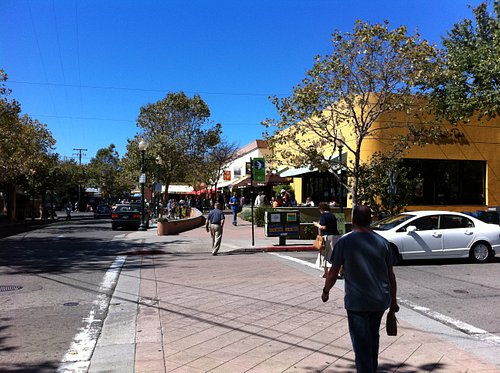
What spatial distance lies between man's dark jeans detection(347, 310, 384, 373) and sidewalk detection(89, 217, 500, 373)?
1120mm

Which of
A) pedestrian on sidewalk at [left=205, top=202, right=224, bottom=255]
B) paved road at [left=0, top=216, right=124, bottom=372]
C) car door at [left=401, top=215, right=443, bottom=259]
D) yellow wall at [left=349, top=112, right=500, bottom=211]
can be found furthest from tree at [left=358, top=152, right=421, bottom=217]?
paved road at [left=0, top=216, right=124, bottom=372]

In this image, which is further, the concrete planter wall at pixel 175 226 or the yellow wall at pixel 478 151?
the yellow wall at pixel 478 151

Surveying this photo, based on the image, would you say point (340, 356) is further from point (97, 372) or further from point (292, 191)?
point (292, 191)

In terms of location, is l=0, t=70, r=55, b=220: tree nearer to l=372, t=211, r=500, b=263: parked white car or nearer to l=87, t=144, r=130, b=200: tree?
l=372, t=211, r=500, b=263: parked white car

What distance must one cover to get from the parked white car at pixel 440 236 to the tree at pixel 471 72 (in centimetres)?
707

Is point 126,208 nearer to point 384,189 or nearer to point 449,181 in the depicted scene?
point 384,189

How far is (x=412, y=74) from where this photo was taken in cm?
1642

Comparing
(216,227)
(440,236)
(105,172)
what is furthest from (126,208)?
(105,172)

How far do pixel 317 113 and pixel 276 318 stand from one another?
11.9 m

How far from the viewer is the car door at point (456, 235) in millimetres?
12109

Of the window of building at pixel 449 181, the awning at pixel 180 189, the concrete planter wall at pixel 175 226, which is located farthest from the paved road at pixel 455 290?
the awning at pixel 180 189

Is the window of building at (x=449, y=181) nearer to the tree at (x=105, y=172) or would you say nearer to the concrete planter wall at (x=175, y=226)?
the concrete planter wall at (x=175, y=226)

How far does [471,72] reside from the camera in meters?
19.8

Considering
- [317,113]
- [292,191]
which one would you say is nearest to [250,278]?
[317,113]
